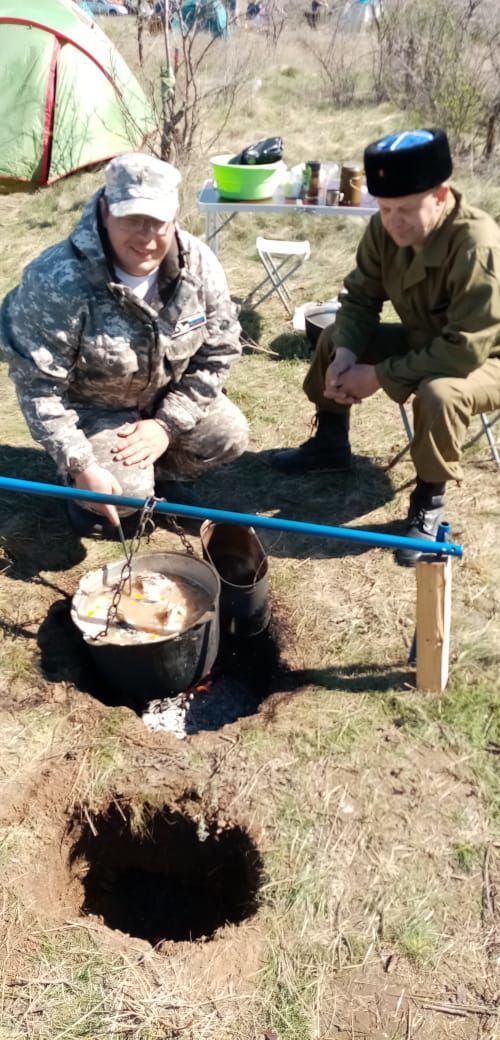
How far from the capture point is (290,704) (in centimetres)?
304

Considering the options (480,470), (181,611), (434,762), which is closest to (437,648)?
(434,762)

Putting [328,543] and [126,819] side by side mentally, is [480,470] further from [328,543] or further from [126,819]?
[126,819]

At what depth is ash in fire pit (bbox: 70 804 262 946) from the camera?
2703 mm

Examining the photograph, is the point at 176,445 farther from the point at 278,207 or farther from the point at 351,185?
the point at 351,185

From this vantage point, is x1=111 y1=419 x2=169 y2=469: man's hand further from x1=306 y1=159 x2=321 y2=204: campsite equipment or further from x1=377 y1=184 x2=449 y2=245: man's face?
x1=306 y1=159 x2=321 y2=204: campsite equipment

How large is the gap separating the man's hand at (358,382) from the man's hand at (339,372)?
0.01m

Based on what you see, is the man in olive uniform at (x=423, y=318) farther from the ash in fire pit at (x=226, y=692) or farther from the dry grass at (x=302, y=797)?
the ash in fire pit at (x=226, y=692)

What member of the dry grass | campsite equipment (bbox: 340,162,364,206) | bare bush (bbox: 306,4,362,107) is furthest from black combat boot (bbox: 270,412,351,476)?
bare bush (bbox: 306,4,362,107)

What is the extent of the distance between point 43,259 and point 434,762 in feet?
7.80

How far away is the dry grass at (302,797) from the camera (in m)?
2.20

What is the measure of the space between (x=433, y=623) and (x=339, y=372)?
140cm

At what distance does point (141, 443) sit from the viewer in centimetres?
352

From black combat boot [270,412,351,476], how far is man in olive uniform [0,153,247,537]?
66cm

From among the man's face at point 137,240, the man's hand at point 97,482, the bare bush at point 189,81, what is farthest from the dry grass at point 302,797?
the bare bush at point 189,81
